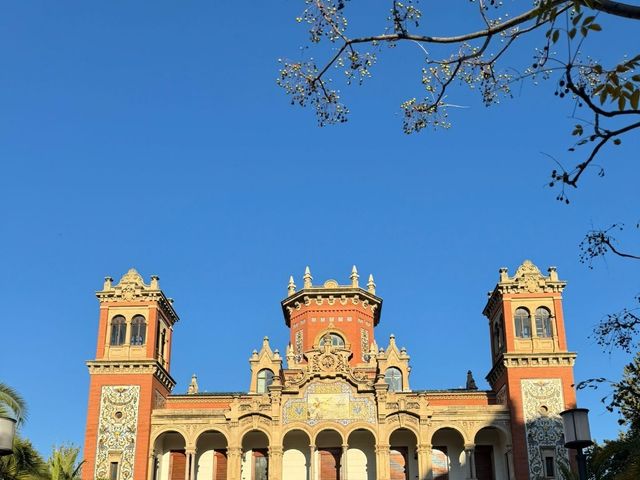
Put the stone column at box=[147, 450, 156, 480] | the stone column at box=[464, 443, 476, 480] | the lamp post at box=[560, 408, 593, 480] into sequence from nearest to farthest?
the lamp post at box=[560, 408, 593, 480] → the stone column at box=[464, 443, 476, 480] → the stone column at box=[147, 450, 156, 480]

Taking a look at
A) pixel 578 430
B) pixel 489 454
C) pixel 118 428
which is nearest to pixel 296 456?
pixel 118 428

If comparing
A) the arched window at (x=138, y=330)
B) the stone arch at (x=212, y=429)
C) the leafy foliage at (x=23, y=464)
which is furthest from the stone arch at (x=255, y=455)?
the leafy foliage at (x=23, y=464)

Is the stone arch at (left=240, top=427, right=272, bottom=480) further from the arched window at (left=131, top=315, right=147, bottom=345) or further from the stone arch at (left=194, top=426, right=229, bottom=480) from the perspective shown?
the arched window at (left=131, top=315, right=147, bottom=345)

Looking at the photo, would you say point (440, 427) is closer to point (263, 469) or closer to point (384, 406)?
point (384, 406)

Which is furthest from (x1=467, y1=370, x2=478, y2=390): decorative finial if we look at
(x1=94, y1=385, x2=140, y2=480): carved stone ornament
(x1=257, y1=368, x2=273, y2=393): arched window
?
(x1=94, y1=385, x2=140, y2=480): carved stone ornament

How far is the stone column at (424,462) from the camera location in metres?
39.6

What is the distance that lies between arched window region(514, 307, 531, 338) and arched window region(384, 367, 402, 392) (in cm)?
987

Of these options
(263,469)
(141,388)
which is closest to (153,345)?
(141,388)

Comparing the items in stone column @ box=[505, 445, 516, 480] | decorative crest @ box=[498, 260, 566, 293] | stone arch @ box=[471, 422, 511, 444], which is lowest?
stone column @ box=[505, 445, 516, 480]

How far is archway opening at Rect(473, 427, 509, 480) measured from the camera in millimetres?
41812

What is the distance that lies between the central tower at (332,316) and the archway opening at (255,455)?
8562mm

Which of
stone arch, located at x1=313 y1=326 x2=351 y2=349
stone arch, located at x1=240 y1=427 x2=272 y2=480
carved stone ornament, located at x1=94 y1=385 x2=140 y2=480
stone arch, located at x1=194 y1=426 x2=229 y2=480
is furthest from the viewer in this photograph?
stone arch, located at x1=313 y1=326 x2=351 y2=349

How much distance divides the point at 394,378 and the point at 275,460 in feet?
39.0

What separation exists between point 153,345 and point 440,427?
1471 centimetres
